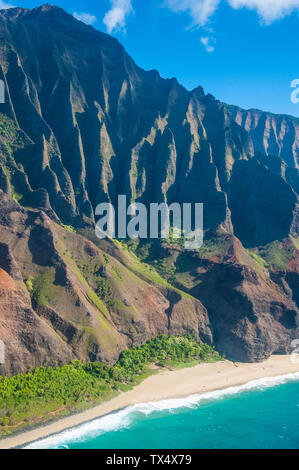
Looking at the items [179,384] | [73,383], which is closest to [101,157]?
[179,384]

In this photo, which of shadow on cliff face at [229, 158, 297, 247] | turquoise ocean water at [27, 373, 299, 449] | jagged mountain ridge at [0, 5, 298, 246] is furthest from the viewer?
shadow on cliff face at [229, 158, 297, 247]

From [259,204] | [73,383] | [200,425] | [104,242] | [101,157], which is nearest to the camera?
[200,425]

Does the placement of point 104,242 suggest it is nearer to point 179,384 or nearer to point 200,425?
point 179,384

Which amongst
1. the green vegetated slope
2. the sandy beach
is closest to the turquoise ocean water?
the sandy beach

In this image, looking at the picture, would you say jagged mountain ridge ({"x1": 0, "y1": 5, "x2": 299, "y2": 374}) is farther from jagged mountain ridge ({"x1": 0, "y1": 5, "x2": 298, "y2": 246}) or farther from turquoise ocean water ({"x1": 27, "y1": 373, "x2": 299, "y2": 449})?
turquoise ocean water ({"x1": 27, "y1": 373, "x2": 299, "y2": 449})

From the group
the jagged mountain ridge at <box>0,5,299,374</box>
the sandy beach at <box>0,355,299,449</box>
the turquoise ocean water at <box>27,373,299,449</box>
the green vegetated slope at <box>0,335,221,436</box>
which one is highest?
the jagged mountain ridge at <box>0,5,299,374</box>

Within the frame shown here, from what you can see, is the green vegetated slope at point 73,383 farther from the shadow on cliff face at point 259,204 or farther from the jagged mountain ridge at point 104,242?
the shadow on cliff face at point 259,204

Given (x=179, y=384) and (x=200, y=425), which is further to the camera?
(x=179, y=384)
